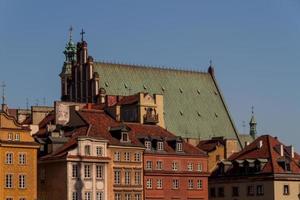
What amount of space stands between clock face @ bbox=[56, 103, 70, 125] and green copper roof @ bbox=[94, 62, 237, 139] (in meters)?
19.5

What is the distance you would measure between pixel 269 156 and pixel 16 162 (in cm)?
3990

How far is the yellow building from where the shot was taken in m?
110

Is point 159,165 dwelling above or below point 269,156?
below

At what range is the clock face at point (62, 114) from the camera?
131625 mm

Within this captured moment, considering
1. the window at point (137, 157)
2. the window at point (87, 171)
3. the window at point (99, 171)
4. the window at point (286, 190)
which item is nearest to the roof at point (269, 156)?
the window at point (286, 190)

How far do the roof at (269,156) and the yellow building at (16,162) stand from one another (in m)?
36.0

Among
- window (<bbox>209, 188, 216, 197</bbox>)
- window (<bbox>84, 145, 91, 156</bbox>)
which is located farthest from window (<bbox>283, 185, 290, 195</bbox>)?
window (<bbox>84, 145, 91, 156</bbox>)

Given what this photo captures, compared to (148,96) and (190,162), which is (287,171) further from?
(148,96)

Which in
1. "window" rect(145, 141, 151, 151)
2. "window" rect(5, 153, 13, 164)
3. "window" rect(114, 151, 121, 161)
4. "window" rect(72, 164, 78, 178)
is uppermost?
"window" rect(145, 141, 151, 151)

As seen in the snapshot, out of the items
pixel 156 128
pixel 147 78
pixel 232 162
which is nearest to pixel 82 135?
pixel 156 128

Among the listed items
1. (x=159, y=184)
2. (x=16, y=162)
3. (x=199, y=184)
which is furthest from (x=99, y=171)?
(x=199, y=184)

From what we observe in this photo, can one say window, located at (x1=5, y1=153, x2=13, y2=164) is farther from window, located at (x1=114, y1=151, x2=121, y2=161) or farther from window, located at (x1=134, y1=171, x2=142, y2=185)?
window, located at (x1=134, y1=171, x2=142, y2=185)

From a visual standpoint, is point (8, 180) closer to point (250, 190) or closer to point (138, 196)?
point (138, 196)

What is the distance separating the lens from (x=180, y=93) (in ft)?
531
